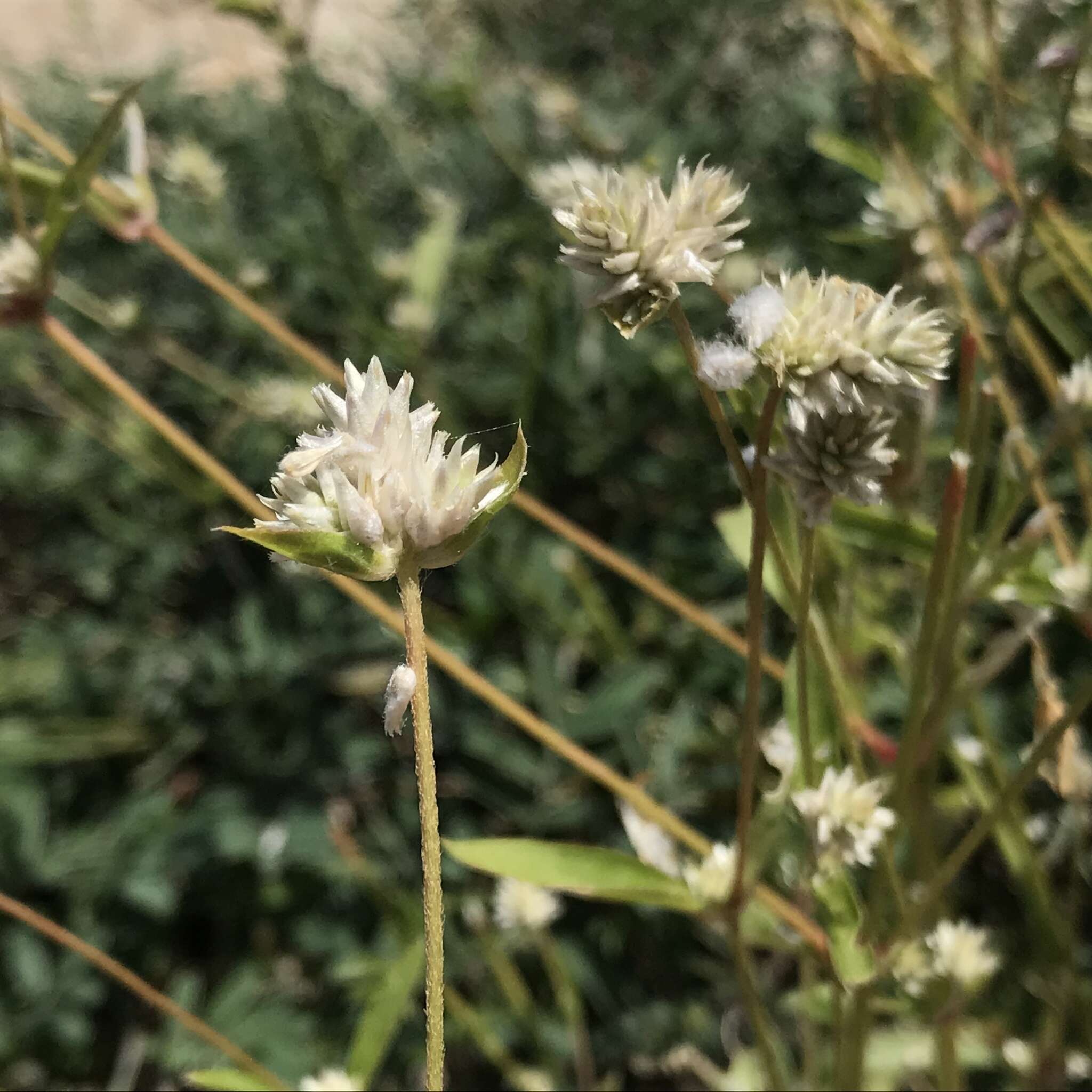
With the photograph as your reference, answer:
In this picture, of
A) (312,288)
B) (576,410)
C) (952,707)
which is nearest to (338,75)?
(312,288)

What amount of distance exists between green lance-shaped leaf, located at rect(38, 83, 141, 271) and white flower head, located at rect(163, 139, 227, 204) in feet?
1.96

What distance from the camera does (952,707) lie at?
0.46 m

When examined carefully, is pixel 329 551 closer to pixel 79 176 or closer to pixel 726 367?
pixel 726 367

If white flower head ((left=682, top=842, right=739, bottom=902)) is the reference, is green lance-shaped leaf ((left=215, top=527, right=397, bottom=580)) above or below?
above

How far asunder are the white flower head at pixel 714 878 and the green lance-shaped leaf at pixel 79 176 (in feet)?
1.55

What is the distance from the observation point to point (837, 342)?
0.87 ft

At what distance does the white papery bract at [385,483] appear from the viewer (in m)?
0.26

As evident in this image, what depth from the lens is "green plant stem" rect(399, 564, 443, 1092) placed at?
24 centimetres

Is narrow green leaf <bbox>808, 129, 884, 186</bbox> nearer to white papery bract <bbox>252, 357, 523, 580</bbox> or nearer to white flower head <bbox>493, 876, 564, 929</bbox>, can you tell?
white papery bract <bbox>252, 357, 523, 580</bbox>

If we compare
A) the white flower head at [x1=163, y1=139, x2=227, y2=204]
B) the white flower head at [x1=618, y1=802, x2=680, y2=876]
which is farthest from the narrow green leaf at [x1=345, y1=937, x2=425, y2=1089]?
the white flower head at [x1=163, y1=139, x2=227, y2=204]

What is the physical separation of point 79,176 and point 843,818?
1.62ft

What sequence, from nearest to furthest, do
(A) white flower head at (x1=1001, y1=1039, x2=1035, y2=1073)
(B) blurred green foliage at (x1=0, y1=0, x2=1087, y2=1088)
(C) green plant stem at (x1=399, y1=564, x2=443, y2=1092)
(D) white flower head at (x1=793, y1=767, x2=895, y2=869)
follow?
1. (C) green plant stem at (x1=399, y1=564, x2=443, y2=1092)
2. (D) white flower head at (x1=793, y1=767, x2=895, y2=869)
3. (A) white flower head at (x1=1001, y1=1039, x2=1035, y2=1073)
4. (B) blurred green foliage at (x1=0, y1=0, x2=1087, y2=1088)

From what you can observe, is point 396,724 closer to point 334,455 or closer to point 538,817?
point 334,455

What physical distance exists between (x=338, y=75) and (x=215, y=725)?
5.59 ft
